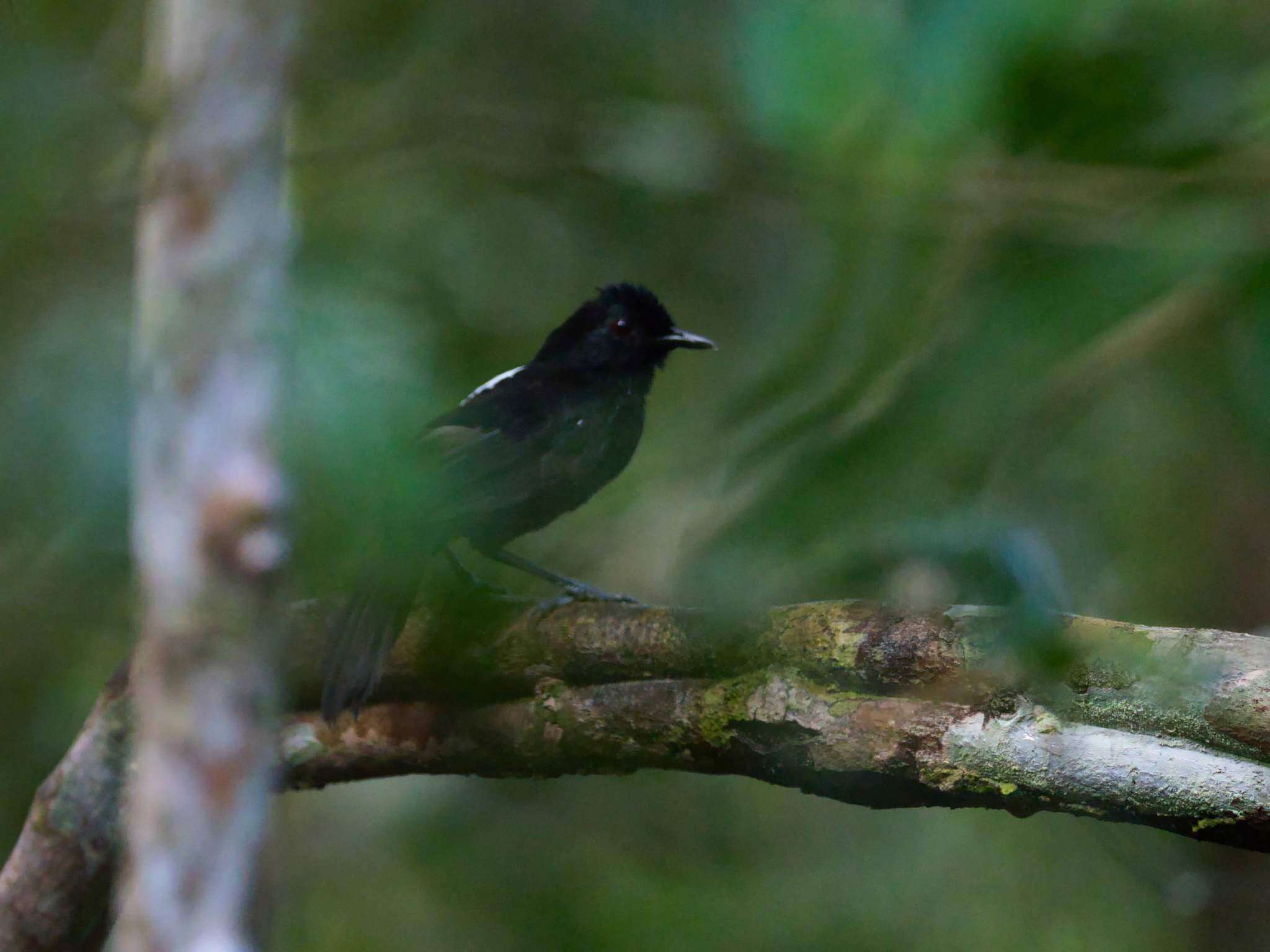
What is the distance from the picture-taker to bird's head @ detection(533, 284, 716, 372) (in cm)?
459

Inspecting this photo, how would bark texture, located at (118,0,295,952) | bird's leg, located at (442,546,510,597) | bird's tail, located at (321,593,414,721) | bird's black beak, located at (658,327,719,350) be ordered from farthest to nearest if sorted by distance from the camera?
1. bird's black beak, located at (658,327,719,350)
2. bird's leg, located at (442,546,510,597)
3. bird's tail, located at (321,593,414,721)
4. bark texture, located at (118,0,295,952)

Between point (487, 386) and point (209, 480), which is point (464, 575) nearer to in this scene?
point (487, 386)

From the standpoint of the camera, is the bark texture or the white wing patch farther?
the white wing patch

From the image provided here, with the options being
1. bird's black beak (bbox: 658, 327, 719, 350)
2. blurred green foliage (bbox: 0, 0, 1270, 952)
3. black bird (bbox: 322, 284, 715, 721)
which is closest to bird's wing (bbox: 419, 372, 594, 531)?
black bird (bbox: 322, 284, 715, 721)

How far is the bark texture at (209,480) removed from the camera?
77.1 inches

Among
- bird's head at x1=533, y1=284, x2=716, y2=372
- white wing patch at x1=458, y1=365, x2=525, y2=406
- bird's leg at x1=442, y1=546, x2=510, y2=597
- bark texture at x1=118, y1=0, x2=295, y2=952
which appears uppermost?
bird's head at x1=533, y1=284, x2=716, y2=372

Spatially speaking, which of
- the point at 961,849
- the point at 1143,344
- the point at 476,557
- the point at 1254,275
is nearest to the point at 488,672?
the point at 476,557

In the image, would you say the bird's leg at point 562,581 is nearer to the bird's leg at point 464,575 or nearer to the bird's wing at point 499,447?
the bird's leg at point 464,575

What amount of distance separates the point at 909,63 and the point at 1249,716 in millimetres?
1589

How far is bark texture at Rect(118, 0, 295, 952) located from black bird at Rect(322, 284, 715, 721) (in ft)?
2.52

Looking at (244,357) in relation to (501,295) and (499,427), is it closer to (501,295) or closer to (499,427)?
(499,427)

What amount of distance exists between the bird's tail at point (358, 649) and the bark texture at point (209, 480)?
35.1 inches

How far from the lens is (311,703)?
329 cm

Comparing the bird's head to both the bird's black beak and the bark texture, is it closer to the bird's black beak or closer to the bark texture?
the bird's black beak
